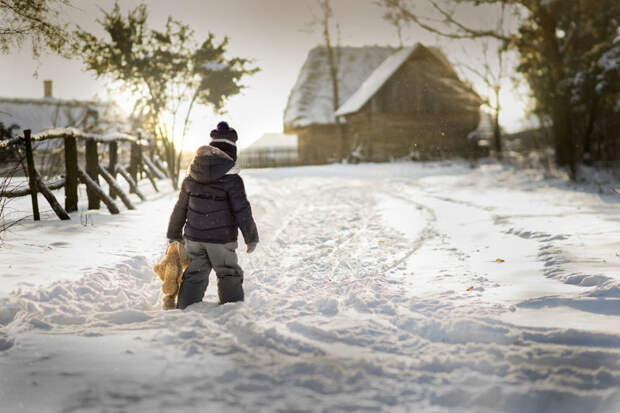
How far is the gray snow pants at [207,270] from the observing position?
150 inches

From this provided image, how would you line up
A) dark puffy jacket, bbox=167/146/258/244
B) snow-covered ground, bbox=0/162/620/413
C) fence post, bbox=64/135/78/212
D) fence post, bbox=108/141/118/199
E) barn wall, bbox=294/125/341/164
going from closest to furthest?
snow-covered ground, bbox=0/162/620/413 → dark puffy jacket, bbox=167/146/258/244 → fence post, bbox=64/135/78/212 → fence post, bbox=108/141/118/199 → barn wall, bbox=294/125/341/164

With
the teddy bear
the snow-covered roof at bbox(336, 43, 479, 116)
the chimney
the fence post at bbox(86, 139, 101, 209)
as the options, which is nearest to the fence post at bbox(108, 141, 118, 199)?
the fence post at bbox(86, 139, 101, 209)

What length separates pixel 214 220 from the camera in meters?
3.78

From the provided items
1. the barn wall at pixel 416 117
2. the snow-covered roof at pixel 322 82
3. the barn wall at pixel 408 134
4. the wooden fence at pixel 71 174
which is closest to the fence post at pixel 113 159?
the wooden fence at pixel 71 174

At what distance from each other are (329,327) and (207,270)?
Result: 1208 millimetres

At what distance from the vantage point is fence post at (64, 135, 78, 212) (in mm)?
7859

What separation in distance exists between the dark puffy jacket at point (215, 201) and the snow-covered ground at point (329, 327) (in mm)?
601

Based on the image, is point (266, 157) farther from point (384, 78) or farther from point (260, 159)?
point (384, 78)

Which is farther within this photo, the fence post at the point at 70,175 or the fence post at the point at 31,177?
the fence post at the point at 70,175

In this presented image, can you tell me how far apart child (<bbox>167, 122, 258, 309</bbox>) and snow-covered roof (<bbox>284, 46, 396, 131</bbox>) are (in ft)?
93.9

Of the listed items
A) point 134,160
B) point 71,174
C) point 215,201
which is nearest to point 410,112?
point 134,160

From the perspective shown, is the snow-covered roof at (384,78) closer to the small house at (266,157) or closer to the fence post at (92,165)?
the small house at (266,157)

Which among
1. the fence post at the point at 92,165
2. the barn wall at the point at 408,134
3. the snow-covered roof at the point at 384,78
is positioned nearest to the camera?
the fence post at the point at 92,165

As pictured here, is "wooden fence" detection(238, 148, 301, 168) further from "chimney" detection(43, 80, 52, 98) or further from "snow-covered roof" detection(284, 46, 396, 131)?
"chimney" detection(43, 80, 52, 98)
